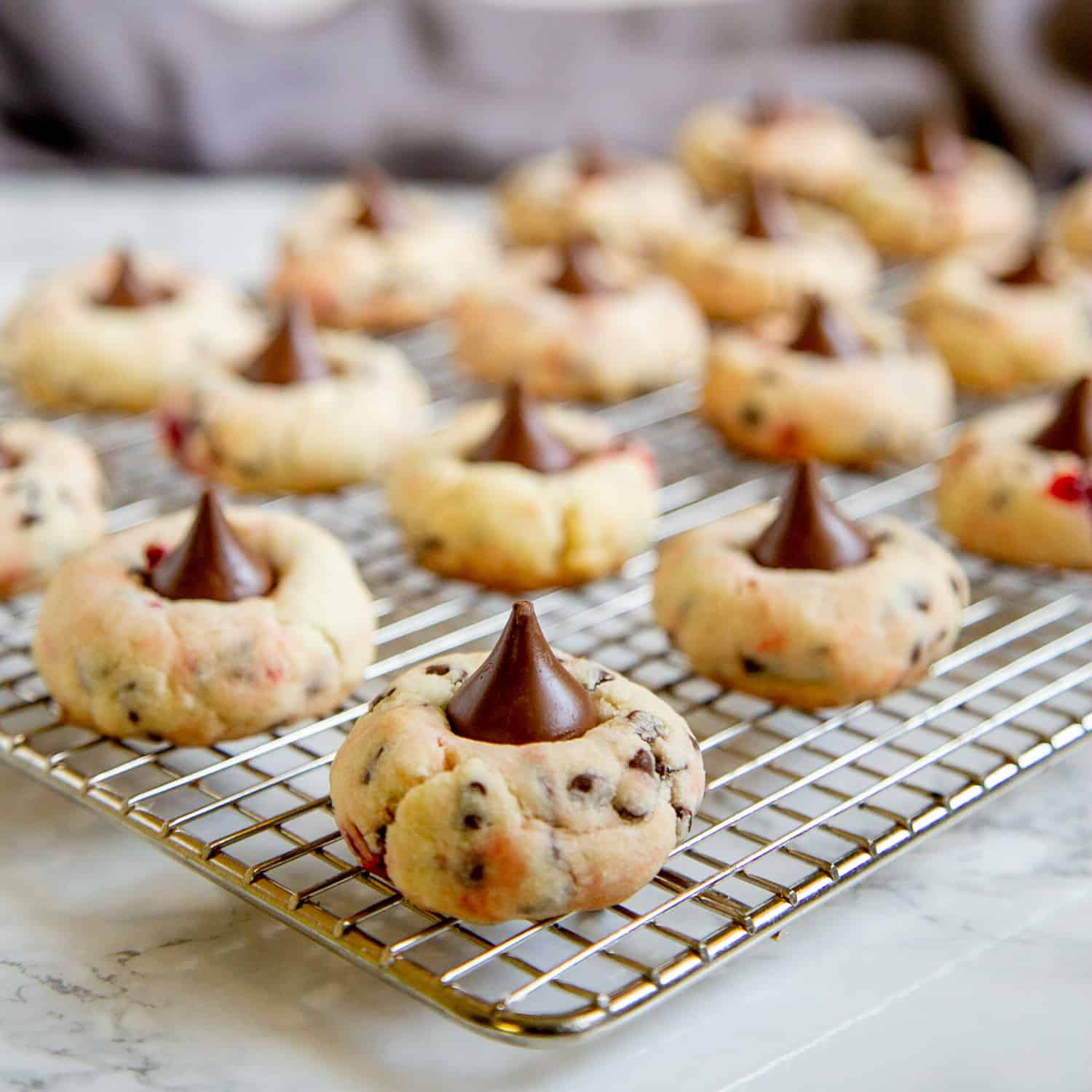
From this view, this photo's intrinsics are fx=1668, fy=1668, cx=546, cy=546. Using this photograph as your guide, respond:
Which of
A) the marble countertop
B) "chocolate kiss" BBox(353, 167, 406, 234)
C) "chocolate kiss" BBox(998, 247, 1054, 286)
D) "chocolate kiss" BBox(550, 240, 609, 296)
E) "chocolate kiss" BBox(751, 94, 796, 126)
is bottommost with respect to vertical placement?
the marble countertop

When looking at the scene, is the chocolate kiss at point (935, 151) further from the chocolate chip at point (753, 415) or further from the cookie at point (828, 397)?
the chocolate chip at point (753, 415)

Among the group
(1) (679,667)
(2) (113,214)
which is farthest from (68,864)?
(2) (113,214)

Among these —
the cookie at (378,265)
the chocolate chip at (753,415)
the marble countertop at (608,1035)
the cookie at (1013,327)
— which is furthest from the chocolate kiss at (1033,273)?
the marble countertop at (608,1035)

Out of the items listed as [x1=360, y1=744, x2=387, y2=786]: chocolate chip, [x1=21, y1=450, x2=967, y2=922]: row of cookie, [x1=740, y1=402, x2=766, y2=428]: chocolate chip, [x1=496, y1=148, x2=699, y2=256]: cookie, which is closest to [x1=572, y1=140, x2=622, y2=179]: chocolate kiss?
[x1=496, y1=148, x2=699, y2=256]: cookie

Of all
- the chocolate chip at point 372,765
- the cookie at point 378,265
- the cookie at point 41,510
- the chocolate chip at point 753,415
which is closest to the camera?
the chocolate chip at point 372,765

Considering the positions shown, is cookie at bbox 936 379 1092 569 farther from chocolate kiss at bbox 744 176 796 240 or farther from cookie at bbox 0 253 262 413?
cookie at bbox 0 253 262 413

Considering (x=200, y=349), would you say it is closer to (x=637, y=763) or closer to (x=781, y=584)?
(x=781, y=584)

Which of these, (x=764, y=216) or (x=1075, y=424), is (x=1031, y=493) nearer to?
(x=1075, y=424)

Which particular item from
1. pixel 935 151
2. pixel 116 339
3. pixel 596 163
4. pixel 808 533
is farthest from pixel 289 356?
pixel 935 151
